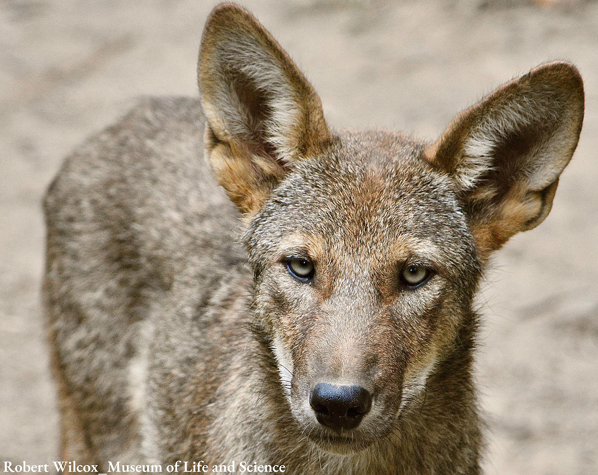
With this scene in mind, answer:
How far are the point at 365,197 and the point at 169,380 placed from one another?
1.92m

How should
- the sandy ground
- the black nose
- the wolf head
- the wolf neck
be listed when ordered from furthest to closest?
1. the sandy ground
2. the wolf neck
3. the wolf head
4. the black nose

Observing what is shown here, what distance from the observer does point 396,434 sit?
396 centimetres

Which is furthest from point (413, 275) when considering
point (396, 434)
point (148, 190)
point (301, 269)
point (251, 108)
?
point (148, 190)

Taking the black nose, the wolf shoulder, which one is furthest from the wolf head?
the wolf shoulder

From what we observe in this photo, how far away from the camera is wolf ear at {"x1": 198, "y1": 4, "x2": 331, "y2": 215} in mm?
3828

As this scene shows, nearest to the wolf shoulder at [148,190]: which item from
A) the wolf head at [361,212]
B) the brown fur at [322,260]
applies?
the brown fur at [322,260]

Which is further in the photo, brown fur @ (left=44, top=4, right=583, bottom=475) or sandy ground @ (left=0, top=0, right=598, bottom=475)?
sandy ground @ (left=0, top=0, right=598, bottom=475)

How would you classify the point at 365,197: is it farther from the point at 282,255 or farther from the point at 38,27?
the point at 38,27

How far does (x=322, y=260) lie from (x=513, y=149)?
3.74ft

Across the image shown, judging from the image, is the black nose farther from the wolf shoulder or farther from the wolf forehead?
the wolf shoulder

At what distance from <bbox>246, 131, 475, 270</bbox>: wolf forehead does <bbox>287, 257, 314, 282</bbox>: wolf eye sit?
0.05m

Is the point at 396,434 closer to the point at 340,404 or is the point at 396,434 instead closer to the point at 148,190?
the point at 340,404

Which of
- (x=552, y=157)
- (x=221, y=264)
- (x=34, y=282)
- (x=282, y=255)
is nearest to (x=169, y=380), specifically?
(x=221, y=264)

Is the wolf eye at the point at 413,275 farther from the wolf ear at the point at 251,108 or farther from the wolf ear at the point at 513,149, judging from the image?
the wolf ear at the point at 251,108
